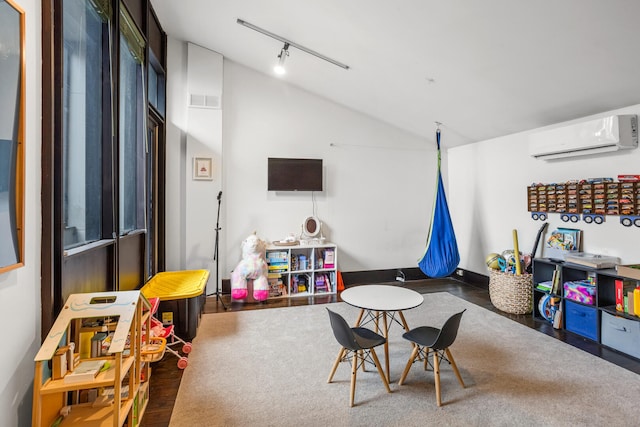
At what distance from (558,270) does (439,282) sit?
5.95 ft

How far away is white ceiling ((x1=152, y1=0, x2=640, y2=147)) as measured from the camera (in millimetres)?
2199

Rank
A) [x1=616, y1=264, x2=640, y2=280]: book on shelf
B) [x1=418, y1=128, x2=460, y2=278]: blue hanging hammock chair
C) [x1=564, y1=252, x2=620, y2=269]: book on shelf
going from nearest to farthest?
[x1=616, y1=264, x2=640, y2=280]: book on shelf → [x1=564, y1=252, x2=620, y2=269]: book on shelf → [x1=418, y1=128, x2=460, y2=278]: blue hanging hammock chair

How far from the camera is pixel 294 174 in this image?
446 cm

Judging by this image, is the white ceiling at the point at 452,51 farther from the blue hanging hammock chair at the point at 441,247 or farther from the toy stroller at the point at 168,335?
the toy stroller at the point at 168,335

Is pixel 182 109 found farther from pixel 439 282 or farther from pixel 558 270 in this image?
pixel 558 270

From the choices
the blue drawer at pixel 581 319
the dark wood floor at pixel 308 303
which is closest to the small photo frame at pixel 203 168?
the dark wood floor at pixel 308 303

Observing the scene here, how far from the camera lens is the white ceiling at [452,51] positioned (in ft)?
7.22

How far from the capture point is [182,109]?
13.5 ft

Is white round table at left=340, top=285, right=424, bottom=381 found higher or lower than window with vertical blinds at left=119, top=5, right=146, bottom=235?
lower

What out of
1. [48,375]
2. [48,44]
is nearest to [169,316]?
[48,375]

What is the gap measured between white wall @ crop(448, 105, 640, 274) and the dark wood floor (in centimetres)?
60

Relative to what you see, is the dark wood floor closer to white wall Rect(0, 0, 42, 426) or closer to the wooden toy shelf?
the wooden toy shelf

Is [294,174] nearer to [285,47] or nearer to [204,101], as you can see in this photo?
[204,101]

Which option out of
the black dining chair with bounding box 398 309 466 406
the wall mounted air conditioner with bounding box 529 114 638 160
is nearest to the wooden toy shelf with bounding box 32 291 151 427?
the black dining chair with bounding box 398 309 466 406
